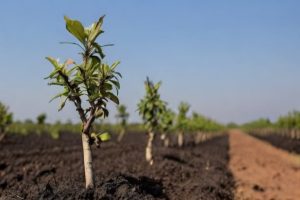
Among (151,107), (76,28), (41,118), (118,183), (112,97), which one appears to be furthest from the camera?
(41,118)

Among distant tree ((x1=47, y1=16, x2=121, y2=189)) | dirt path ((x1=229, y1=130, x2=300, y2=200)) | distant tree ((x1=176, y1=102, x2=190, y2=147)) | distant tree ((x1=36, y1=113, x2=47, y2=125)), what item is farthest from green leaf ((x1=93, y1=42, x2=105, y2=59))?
distant tree ((x1=36, y1=113, x2=47, y2=125))

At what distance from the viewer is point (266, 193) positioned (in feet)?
57.3

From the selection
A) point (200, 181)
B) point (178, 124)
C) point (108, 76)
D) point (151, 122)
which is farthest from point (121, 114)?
point (108, 76)

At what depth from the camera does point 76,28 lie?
9.12m

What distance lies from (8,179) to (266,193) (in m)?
8.71

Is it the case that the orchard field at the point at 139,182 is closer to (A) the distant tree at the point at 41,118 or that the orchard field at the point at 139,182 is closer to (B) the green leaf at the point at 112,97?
(B) the green leaf at the point at 112,97

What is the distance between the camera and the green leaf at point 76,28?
353 inches

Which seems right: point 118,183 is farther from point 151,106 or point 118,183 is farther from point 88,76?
point 151,106

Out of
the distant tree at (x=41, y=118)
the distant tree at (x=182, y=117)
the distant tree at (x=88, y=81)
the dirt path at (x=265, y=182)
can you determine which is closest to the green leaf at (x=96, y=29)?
the distant tree at (x=88, y=81)

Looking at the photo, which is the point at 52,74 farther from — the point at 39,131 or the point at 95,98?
the point at 39,131

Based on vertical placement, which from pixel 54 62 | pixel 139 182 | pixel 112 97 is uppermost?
pixel 54 62

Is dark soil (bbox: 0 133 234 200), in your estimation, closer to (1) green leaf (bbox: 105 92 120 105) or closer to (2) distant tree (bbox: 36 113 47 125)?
(1) green leaf (bbox: 105 92 120 105)

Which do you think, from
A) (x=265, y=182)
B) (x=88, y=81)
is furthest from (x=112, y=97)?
(x=265, y=182)

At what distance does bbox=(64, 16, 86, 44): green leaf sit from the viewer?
8.96m
